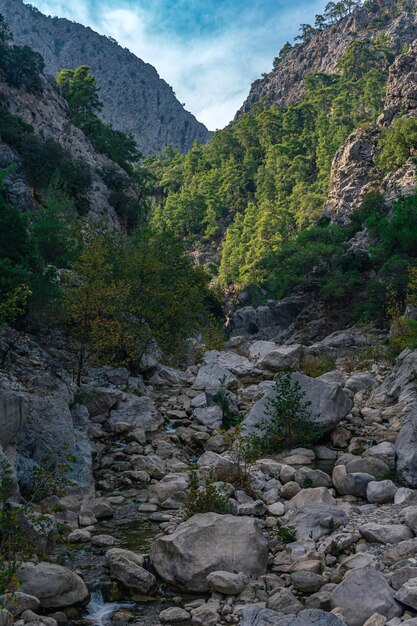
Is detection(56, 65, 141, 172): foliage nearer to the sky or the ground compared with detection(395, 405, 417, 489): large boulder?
nearer to the sky

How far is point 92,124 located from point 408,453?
6317 cm

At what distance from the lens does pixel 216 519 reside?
8961 mm

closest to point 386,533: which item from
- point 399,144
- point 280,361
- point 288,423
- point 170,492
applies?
point 170,492

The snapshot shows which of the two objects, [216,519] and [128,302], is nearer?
[216,519]

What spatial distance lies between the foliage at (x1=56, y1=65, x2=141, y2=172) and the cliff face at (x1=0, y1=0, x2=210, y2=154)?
4546 inches

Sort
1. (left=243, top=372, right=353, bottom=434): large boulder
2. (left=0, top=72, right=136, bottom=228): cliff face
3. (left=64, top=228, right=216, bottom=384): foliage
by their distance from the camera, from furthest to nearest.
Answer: (left=0, top=72, right=136, bottom=228): cliff face
(left=64, top=228, right=216, bottom=384): foliage
(left=243, top=372, right=353, bottom=434): large boulder

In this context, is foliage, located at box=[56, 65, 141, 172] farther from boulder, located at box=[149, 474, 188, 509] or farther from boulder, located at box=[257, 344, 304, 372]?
boulder, located at box=[149, 474, 188, 509]

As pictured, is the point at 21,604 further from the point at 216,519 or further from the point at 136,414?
the point at 136,414

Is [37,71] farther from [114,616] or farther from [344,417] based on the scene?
[114,616]

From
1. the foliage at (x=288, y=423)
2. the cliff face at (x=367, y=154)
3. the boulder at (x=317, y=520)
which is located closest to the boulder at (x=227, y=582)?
the boulder at (x=317, y=520)

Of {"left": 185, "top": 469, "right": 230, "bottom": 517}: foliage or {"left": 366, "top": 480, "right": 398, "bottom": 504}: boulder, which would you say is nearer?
{"left": 185, "top": 469, "right": 230, "bottom": 517}: foliage

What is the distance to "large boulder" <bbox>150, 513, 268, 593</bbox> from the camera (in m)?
8.10

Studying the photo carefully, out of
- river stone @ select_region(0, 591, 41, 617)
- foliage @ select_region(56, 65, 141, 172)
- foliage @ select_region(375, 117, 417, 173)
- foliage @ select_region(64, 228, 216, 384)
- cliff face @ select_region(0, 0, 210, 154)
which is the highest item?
cliff face @ select_region(0, 0, 210, 154)

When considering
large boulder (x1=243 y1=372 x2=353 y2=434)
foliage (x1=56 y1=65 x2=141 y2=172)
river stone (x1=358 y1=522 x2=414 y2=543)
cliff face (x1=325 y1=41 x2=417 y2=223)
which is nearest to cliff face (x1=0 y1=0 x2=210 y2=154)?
foliage (x1=56 y1=65 x2=141 y2=172)
